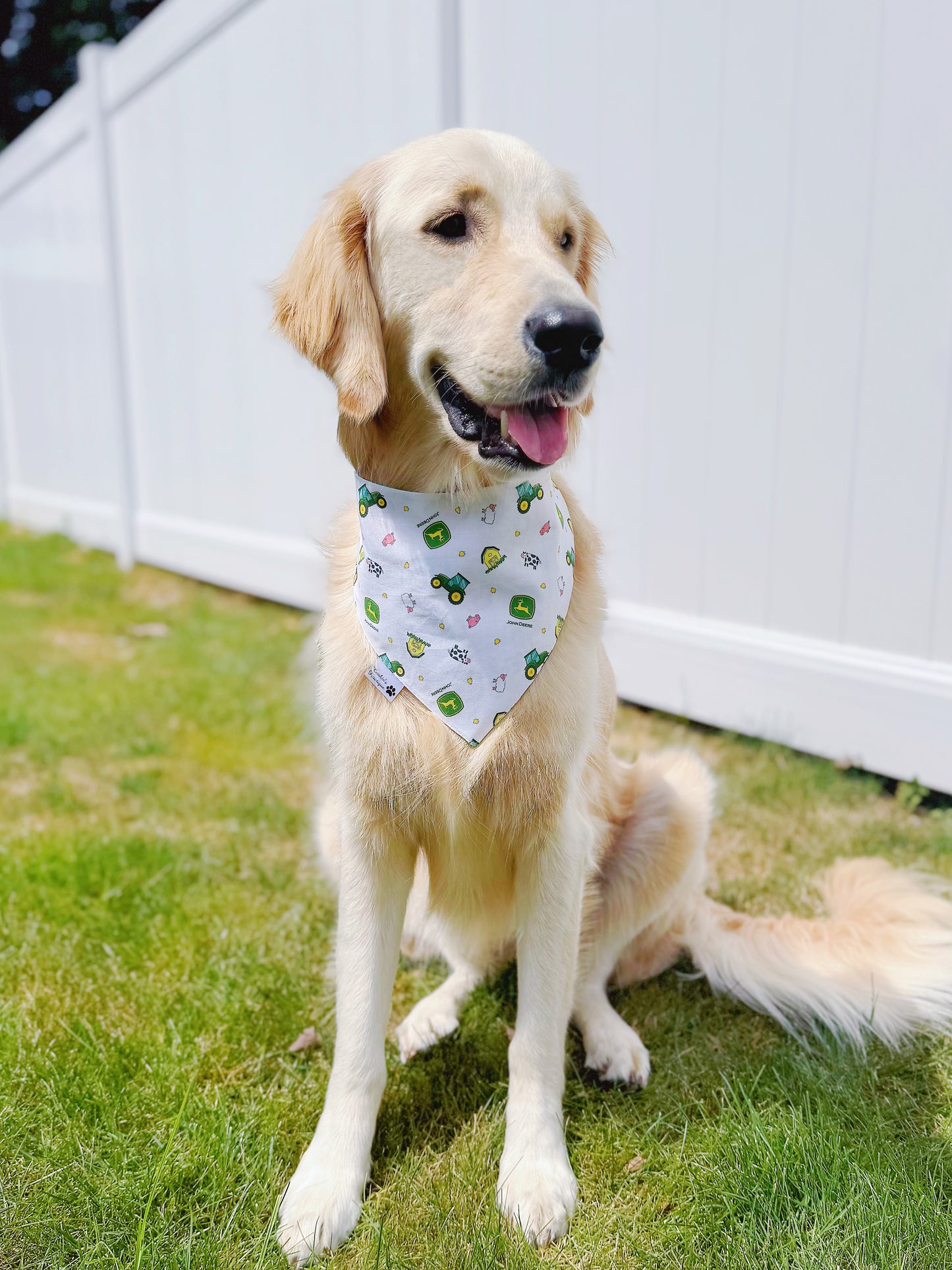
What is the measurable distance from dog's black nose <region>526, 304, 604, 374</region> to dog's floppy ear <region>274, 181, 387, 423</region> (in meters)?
0.30

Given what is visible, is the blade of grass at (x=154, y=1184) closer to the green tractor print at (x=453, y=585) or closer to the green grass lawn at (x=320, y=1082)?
the green grass lawn at (x=320, y=1082)

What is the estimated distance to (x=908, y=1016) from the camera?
74.1 inches

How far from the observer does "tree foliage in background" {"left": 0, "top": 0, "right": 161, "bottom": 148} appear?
60.5 ft

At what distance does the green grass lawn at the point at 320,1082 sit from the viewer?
1.43 metres

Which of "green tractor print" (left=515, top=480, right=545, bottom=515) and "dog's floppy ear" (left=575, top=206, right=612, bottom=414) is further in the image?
"dog's floppy ear" (left=575, top=206, right=612, bottom=414)

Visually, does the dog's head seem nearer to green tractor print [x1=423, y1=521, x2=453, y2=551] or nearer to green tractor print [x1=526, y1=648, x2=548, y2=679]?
green tractor print [x1=423, y1=521, x2=453, y2=551]

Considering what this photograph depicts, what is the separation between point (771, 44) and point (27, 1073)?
10.7 ft

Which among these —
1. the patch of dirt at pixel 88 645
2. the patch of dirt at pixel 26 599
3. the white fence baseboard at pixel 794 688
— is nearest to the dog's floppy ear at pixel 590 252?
the white fence baseboard at pixel 794 688

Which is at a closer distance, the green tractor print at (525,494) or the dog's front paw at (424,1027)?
the green tractor print at (525,494)

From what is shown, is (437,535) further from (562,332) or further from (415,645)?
(562,332)

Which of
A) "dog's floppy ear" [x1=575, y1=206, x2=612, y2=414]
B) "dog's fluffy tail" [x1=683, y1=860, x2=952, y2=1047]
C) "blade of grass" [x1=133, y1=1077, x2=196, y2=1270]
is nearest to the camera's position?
"blade of grass" [x1=133, y1=1077, x2=196, y2=1270]

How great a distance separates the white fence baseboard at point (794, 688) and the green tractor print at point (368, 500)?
118 cm

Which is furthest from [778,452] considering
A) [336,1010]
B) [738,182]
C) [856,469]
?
[336,1010]

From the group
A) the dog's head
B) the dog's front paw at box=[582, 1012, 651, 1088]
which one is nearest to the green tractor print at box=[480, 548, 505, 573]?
the dog's head
